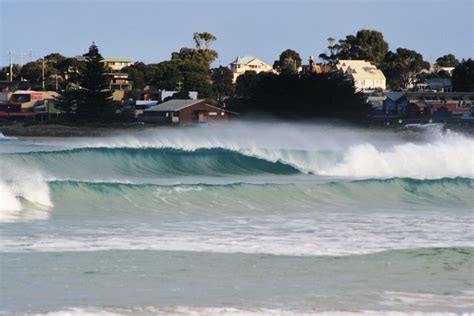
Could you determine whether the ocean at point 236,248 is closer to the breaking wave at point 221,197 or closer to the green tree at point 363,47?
the breaking wave at point 221,197

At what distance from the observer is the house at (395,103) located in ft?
284

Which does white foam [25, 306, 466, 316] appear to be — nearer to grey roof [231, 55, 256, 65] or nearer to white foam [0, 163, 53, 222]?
white foam [0, 163, 53, 222]

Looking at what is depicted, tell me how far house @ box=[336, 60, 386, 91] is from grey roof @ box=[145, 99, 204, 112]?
1518 inches

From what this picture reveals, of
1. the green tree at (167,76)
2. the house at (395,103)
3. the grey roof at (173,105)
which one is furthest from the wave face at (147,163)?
the green tree at (167,76)

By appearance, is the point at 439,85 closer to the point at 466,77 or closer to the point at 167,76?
the point at 466,77

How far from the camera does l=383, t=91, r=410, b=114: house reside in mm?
86500

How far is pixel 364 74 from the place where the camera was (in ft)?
381

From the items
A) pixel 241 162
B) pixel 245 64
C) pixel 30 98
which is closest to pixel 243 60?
pixel 245 64

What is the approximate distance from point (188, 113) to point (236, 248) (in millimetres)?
62079

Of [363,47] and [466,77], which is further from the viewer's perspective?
[363,47]

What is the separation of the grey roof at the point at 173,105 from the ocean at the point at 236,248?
4866 cm

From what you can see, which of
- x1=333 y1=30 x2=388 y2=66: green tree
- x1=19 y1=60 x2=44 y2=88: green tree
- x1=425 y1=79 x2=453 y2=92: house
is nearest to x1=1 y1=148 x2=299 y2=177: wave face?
x1=425 y1=79 x2=453 y2=92: house

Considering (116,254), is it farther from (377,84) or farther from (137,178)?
(377,84)

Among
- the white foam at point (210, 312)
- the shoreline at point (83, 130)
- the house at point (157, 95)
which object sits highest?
the house at point (157, 95)
